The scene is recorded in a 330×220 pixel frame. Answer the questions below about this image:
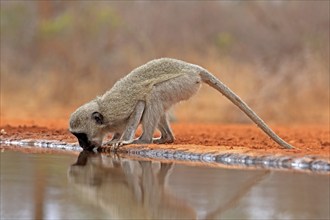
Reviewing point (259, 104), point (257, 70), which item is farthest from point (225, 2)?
point (259, 104)

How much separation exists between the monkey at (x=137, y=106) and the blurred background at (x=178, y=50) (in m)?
9.81

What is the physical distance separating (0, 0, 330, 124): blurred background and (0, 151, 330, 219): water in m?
12.4

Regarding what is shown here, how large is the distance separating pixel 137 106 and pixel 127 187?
3.52 meters

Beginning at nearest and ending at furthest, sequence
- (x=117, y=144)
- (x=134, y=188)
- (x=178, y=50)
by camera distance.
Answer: (x=134, y=188), (x=117, y=144), (x=178, y=50)

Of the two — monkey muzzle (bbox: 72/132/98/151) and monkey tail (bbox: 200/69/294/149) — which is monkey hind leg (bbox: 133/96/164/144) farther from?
monkey tail (bbox: 200/69/294/149)

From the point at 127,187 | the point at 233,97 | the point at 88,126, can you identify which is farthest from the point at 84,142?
the point at 127,187

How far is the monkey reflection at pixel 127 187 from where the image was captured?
565cm

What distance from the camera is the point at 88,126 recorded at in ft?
33.0

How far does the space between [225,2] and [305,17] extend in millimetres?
2424

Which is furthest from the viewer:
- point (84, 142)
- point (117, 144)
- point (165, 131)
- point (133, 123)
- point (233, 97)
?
point (165, 131)

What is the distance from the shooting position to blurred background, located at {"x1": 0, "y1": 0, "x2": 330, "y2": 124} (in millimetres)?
21453

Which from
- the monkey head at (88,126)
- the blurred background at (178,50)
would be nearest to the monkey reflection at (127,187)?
the monkey head at (88,126)

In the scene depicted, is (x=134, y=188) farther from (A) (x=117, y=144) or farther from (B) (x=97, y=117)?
(B) (x=97, y=117)

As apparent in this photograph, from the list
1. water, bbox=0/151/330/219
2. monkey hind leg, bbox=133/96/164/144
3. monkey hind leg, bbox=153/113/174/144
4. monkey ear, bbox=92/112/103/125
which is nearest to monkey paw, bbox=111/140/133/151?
monkey hind leg, bbox=133/96/164/144
